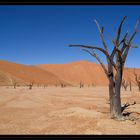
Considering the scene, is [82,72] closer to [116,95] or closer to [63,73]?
[63,73]

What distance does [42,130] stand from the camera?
9.41m

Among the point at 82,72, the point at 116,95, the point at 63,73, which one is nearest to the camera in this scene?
the point at 116,95

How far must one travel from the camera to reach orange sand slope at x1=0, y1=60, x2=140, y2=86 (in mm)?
110037

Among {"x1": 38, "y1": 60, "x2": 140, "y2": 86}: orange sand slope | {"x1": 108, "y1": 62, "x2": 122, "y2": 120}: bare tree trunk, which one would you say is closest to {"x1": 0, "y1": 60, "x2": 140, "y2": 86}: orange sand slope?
{"x1": 38, "y1": 60, "x2": 140, "y2": 86}: orange sand slope

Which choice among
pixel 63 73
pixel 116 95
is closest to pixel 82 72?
pixel 63 73

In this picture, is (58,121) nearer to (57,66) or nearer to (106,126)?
(106,126)

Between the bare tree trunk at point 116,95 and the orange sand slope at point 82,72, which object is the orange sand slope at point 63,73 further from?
the bare tree trunk at point 116,95

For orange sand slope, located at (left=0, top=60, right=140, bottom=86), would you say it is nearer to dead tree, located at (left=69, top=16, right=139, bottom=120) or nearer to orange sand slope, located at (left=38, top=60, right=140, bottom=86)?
orange sand slope, located at (left=38, top=60, right=140, bottom=86)

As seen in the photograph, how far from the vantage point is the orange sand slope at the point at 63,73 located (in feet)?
361

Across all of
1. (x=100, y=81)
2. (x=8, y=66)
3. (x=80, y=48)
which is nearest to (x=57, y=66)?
(x=100, y=81)

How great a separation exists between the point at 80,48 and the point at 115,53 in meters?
1.83

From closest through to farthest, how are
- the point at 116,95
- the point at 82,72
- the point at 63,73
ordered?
the point at 116,95 → the point at 63,73 → the point at 82,72

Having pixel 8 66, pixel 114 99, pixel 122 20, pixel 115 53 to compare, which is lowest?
pixel 114 99

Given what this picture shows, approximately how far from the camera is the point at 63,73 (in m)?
145
